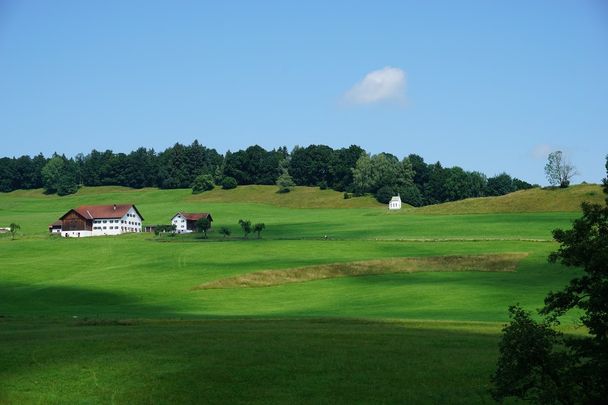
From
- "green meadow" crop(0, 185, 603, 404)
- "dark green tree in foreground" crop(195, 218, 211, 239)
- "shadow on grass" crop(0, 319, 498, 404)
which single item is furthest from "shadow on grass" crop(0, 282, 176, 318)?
"dark green tree in foreground" crop(195, 218, 211, 239)

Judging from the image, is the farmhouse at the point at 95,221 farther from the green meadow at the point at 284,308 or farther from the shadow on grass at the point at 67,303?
the shadow on grass at the point at 67,303

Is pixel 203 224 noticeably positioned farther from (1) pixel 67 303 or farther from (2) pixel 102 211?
(1) pixel 67 303

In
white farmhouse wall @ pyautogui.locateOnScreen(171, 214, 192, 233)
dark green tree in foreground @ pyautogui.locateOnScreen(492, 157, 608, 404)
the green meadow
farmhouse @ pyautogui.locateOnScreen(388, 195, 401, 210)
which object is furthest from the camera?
farmhouse @ pyautogui.locateOnScreen(388, 195, 401, 210)

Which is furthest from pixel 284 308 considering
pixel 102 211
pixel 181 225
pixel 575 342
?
pixel 102 211

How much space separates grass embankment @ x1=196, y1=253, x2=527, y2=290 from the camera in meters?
79.5

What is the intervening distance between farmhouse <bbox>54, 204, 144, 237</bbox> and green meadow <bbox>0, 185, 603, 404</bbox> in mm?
5513

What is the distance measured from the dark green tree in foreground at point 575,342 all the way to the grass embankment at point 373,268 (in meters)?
57.4

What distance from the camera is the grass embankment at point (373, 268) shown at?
79.5 metres

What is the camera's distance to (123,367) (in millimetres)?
Result: 31016

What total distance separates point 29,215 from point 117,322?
153 m

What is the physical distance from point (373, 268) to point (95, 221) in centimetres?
8469

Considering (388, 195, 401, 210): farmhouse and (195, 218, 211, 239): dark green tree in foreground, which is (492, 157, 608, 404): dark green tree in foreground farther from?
(388, 195, 401, 210): farmhouse

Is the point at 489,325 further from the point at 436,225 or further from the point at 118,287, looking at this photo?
the point at 436,225

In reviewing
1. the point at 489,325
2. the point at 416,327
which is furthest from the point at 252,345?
the point at 489,325
